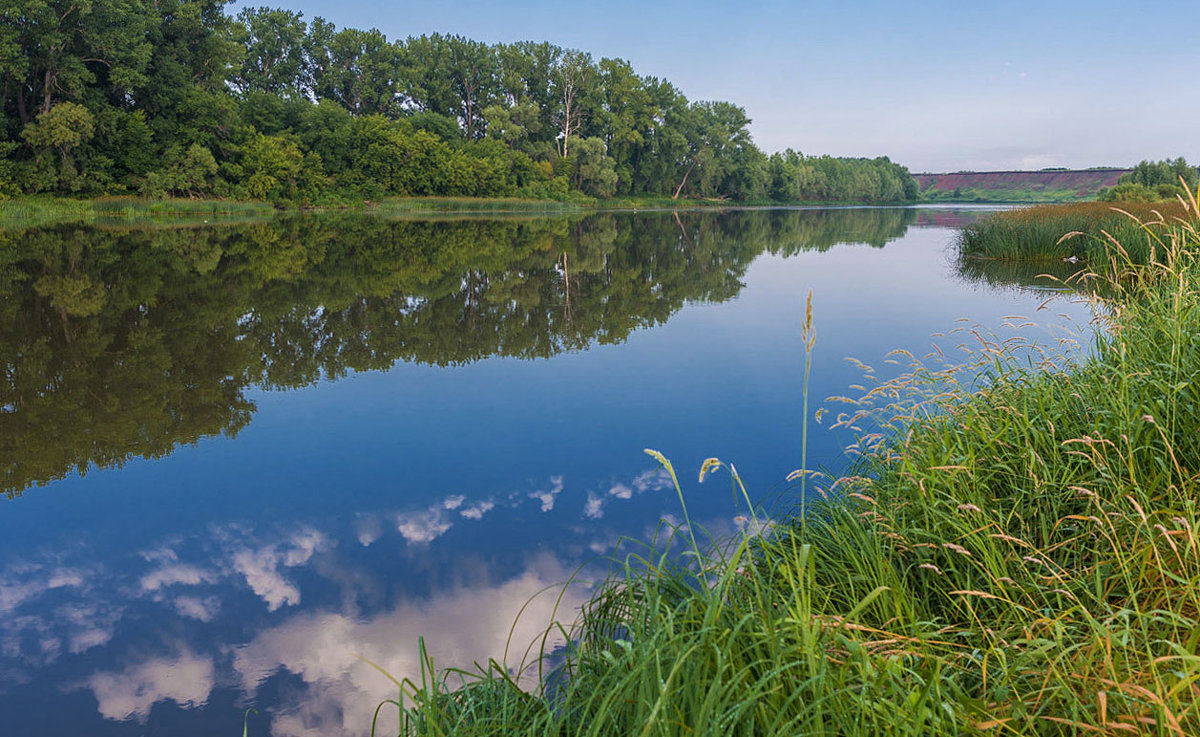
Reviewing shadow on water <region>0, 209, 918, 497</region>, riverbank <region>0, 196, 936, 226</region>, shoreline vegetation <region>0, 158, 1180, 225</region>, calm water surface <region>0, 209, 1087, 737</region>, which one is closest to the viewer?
calm water surface <region>0, 209, 1087, 737</region>

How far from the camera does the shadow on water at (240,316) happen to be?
6.76 metres

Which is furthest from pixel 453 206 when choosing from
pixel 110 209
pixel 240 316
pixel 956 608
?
pixel 956 608

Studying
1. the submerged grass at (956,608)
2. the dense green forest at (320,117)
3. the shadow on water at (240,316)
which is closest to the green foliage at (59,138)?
the dense green forest at (320,117)

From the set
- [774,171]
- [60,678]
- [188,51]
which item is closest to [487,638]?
[60,678]

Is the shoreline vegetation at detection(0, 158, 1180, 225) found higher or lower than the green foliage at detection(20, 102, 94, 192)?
lower

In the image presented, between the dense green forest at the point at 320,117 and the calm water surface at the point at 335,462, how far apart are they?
34.8 metres

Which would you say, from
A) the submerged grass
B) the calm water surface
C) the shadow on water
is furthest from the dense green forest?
the submerged grass

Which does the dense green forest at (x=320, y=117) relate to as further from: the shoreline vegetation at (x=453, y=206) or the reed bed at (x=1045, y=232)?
the reed bed at (x=1045, y=232)

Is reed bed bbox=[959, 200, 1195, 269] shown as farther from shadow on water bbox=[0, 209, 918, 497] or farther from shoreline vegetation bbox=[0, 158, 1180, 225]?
shadow on water bbox=[0, 209, 918, 497]

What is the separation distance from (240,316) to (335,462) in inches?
284

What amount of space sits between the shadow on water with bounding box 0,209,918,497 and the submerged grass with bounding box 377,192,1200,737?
4878 millimetres

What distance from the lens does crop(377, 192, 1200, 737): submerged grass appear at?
2020mm

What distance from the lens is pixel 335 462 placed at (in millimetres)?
5859

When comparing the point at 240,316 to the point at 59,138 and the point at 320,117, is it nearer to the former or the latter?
the point at 59,138
